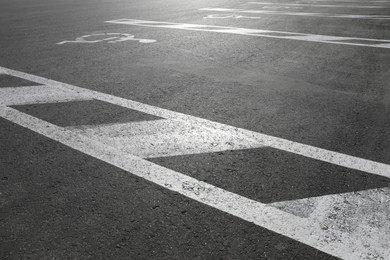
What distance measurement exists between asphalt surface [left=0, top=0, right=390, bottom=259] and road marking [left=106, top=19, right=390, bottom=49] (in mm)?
392

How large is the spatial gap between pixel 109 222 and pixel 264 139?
5.87 feet

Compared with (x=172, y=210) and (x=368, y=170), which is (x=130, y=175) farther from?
(x=368, y=170)

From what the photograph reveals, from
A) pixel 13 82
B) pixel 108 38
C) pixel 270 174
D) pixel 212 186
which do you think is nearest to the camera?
pixel 212 186

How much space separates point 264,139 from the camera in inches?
158

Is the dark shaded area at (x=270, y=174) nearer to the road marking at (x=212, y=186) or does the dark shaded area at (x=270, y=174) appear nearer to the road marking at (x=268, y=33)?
the road marking at (x=212, y=186)

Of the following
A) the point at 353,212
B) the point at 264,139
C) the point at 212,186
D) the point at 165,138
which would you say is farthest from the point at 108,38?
the point at 353,212

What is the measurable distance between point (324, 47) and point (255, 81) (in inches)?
110

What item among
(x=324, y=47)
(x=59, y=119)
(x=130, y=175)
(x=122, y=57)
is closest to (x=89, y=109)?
(x=59, y=119)

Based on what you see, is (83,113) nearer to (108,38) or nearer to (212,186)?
(212,186)

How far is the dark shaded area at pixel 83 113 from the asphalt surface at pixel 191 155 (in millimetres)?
22

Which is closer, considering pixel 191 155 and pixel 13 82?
pixel 191 155

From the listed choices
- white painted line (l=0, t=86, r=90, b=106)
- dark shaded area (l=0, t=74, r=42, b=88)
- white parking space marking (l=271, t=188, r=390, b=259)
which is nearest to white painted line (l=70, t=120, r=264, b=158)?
white parking space marking (l=271, t=188, r=390, b=259)

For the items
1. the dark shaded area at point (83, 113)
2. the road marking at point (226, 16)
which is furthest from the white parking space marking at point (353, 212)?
the road marking at point (226, 16)

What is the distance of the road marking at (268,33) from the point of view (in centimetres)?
836
